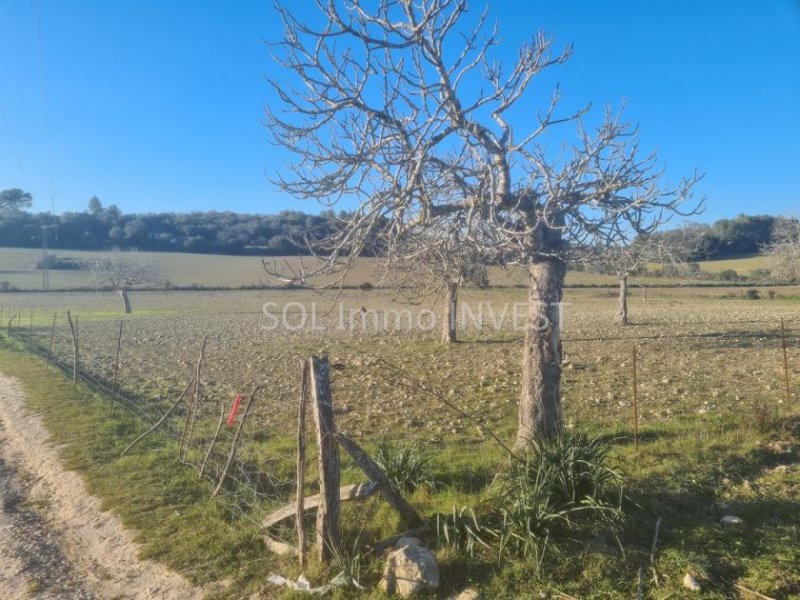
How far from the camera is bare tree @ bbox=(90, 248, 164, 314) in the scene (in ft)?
164

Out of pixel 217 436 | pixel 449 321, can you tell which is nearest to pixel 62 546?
pixel 217 436

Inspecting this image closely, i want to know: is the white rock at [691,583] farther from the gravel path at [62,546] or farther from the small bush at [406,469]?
the gravel path at [62,546]

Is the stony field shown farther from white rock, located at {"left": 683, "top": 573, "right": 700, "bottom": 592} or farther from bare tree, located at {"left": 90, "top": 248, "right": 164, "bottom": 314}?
bare tree, located at {"left": 90, "top": 248, "right": 164, "bottom": 314}

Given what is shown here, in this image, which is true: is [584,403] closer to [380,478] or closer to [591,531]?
[591,531]

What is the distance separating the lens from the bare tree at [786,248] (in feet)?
101

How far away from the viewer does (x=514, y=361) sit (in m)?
16.4

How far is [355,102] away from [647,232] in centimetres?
357

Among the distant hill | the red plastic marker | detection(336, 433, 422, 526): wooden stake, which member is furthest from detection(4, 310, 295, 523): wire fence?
the distant hill

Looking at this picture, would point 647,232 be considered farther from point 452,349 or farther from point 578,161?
point 452,349

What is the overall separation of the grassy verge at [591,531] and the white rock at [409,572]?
0.15 meters

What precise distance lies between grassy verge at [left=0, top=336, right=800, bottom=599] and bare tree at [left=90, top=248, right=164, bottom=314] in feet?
138

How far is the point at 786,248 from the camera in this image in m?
31.9

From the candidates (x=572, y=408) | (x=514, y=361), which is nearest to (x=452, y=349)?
(x=514, y=361)

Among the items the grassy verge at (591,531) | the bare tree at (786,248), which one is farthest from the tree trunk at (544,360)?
the bare tree at (786,248)
